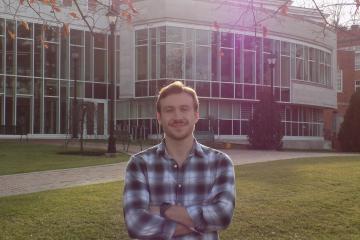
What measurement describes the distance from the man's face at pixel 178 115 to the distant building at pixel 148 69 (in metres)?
27.7

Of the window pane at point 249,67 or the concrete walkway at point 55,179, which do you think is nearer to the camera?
the concrete walkway at point 55,179

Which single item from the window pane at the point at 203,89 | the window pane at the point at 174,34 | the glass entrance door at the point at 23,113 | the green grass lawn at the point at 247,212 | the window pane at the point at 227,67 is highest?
the window pane at the point at 174,34

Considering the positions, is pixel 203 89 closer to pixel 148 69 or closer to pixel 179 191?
pixel 148 69

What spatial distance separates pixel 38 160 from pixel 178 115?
15.5 meters

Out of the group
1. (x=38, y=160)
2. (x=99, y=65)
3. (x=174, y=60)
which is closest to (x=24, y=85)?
(x=99, y=65)

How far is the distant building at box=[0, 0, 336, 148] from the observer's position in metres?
32.9

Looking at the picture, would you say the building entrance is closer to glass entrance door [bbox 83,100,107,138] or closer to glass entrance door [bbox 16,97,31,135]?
glass entrance door [bbox 83,100,107,138]

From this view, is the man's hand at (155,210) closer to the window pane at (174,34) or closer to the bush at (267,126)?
the bush at (267,126)

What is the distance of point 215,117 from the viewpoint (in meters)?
35.4

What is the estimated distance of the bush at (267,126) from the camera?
2879 centimetres

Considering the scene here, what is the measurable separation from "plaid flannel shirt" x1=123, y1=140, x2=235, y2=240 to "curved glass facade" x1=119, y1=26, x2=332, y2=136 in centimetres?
2842

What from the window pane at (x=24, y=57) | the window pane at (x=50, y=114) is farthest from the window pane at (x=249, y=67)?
the window pane at (x=24, y=57)

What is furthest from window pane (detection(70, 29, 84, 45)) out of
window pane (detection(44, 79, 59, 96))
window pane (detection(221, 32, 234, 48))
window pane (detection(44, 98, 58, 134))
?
window pane (detection(221, 32, 234, 48))

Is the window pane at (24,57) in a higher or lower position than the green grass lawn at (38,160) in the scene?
higher
